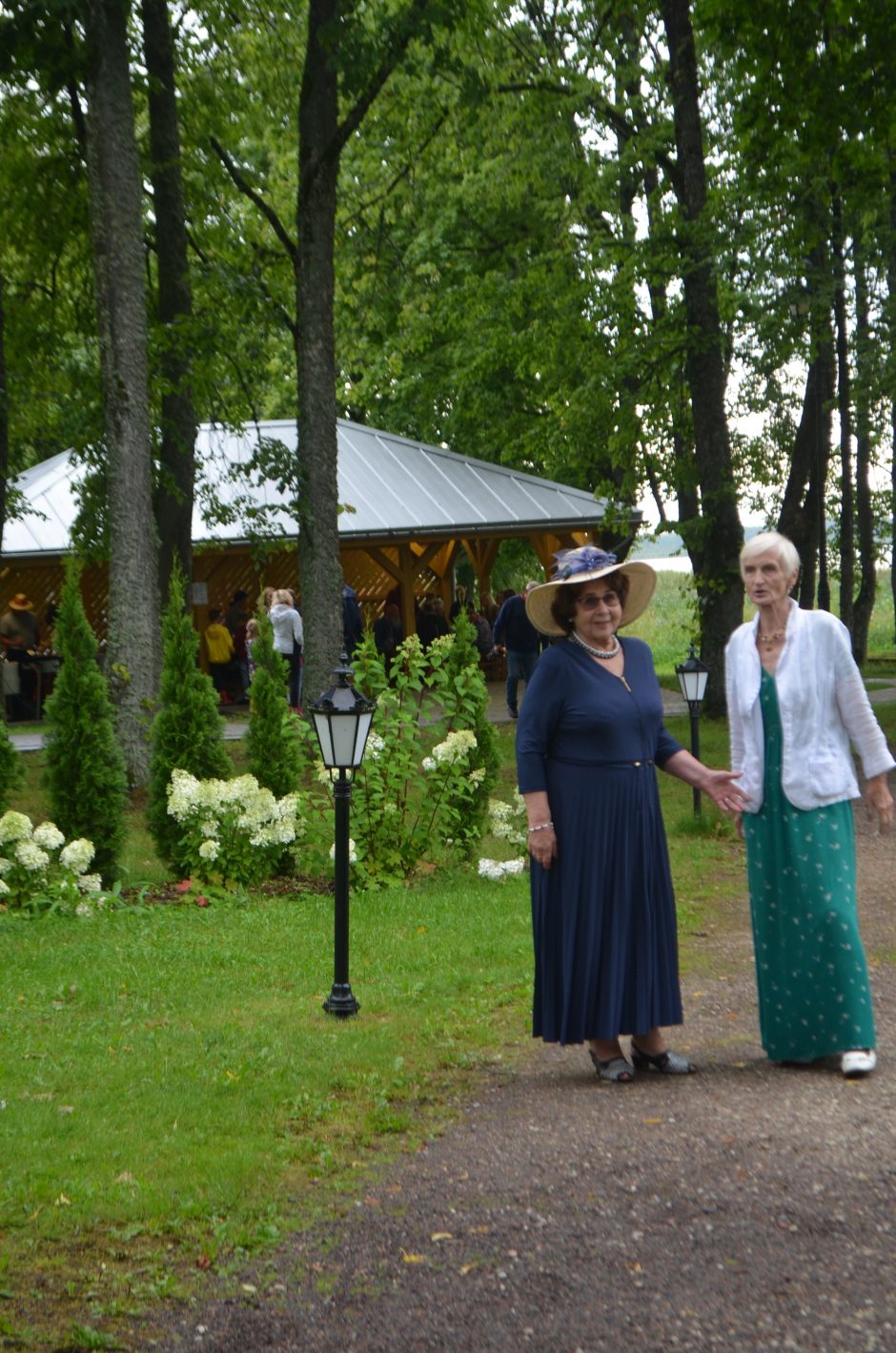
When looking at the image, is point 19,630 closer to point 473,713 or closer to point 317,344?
point 317,344

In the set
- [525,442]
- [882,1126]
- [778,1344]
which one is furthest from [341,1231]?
[525,442]

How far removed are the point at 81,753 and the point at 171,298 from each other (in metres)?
9.13

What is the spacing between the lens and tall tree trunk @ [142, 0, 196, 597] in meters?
18.9

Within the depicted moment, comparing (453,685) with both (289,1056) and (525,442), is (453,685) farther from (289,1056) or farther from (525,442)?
(525,442)

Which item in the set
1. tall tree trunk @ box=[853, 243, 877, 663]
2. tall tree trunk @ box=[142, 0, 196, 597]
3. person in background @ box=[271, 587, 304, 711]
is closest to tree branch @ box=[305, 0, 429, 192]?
tall tree trunk @ box=[142, 0, 196, 597]

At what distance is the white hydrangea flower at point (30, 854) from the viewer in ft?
35.0

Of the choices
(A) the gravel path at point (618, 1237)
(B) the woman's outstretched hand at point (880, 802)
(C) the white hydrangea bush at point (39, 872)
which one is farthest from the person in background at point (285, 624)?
(A) the gravel path at point (618, 1237)

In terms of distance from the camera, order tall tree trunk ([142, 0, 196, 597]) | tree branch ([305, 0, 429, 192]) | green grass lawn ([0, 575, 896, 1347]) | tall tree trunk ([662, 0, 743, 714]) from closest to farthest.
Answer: green grass lawn ([0, 575, 896, 1347]) → tree branch ([305, 0, 429, 192]) → tall tree trunk ([142, 0, 196, 597]) → tall tree trunk ([662, 0, 743, 714])

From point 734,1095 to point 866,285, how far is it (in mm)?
21347

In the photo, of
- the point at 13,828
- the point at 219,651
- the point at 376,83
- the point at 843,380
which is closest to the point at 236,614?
the point at 219,651

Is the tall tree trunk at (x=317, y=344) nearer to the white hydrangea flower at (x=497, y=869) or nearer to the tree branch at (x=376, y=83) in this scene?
the tree branch at (x=376, y=83)

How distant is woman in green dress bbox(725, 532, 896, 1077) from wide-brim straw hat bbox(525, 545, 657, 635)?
15.3 inches

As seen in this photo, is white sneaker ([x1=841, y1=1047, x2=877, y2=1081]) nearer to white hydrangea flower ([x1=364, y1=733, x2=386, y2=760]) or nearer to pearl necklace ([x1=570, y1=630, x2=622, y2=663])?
pearl necklace ([x1=570, y1=630, x2=622, y2=663])

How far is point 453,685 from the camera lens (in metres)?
12.4
